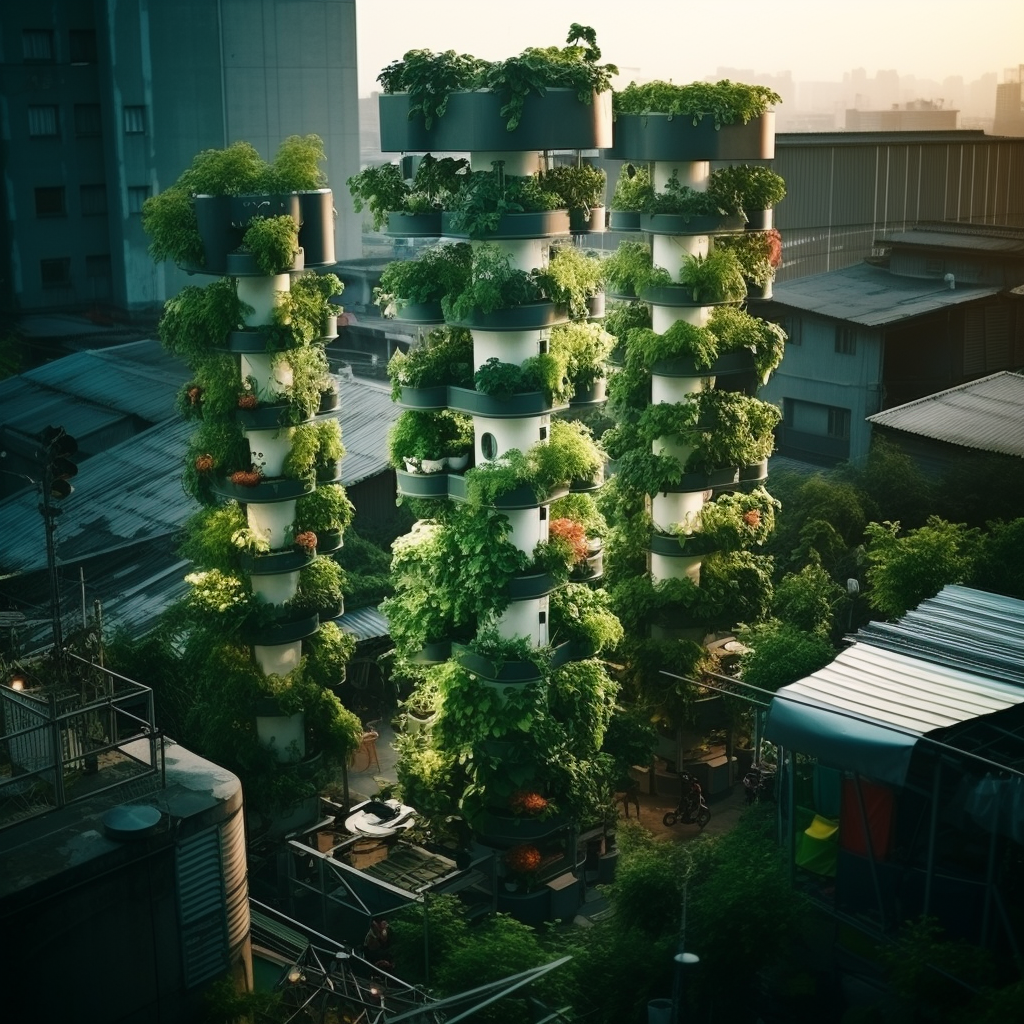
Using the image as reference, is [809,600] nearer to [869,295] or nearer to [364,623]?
[364,623]

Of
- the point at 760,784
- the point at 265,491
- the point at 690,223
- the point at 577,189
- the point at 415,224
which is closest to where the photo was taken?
the point at 415,224

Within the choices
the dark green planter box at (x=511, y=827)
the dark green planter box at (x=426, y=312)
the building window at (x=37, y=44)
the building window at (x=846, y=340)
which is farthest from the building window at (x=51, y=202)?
the dark green planter box at (x=511, y=827)

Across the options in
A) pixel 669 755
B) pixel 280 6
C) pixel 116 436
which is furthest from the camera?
pixel 280 6

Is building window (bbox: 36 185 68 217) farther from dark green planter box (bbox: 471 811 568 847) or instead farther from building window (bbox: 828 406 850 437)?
dark green planter box (bbox: 471 811 568 847)

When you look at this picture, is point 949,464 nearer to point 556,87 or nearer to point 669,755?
point 669,755

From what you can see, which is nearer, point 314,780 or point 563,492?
point 563,492

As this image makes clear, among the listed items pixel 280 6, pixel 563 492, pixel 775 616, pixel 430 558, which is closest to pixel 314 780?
pixel 430 558

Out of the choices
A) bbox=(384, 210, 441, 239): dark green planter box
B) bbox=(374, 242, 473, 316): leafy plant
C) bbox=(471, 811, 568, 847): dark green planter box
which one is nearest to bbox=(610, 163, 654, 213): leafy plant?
bbox=(374, 242, 473, 316): leafy plant

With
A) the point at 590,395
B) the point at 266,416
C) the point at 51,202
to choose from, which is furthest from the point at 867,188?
the point at 51,202
